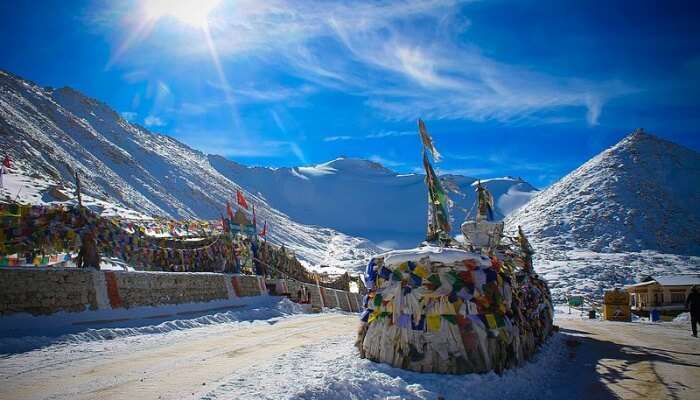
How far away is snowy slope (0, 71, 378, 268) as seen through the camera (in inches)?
3081

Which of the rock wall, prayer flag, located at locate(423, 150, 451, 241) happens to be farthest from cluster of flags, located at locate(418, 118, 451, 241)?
the rock wall

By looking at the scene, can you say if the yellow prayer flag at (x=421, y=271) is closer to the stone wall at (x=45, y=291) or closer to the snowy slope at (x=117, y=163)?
the stone wall at (x=45, y=291)

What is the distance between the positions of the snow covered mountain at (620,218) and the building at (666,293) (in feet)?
64.4

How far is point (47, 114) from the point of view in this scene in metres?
106

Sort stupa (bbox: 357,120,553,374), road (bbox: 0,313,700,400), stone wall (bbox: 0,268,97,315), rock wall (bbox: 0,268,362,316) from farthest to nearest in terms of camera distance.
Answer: rock wall (bbox: 0,268,362,316), stone wall (bbox: 0,268,97,315), stupa (bbox: 357,120,553,374), road (bbox: 0,313,700,400)

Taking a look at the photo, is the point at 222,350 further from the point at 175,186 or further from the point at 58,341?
the point at 175,186

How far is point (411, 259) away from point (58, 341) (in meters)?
7.30

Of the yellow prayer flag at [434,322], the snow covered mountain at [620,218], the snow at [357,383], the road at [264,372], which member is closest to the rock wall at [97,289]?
the road at [264,372]

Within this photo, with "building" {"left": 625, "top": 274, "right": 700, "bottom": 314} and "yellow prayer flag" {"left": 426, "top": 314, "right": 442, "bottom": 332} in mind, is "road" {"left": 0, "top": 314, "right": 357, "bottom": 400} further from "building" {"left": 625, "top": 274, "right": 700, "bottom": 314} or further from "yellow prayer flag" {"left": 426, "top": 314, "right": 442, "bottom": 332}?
"building" {"left": 625, "top": 274, "right": 700, "bottom": 314}

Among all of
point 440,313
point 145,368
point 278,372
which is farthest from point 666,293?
point 145,368

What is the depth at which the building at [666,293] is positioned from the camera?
39062mm

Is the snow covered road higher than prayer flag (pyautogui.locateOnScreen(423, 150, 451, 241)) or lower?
lower

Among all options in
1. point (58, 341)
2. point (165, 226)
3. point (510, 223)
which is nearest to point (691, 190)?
point (510, 223)

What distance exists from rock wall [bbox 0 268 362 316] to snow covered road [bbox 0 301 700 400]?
4.40ft
